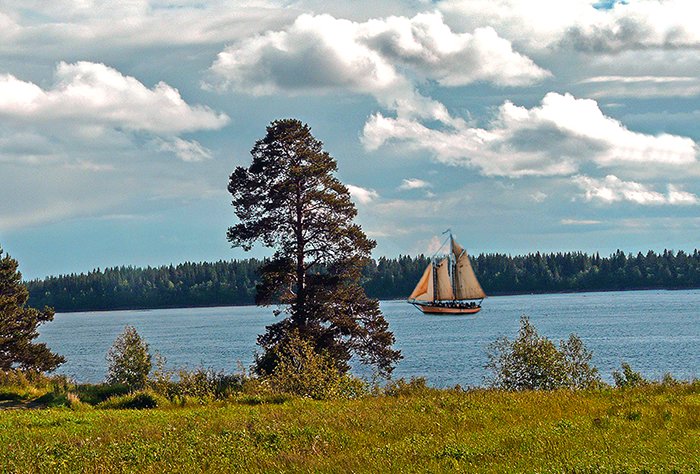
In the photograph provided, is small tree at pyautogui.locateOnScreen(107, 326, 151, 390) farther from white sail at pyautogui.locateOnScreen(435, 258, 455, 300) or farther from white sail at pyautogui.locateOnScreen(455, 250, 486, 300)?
white sail at pyautogui.locateOnScreen(455, 250, 486, 300)

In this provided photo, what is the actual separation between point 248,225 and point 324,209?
417 centimetres

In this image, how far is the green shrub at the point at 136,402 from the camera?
94.8 ft

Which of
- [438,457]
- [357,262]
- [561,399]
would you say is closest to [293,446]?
[438,457]

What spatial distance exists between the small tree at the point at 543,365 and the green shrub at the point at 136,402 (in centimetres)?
1388

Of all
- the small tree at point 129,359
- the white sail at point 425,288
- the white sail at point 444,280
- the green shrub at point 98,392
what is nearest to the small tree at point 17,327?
the small tree at point 129,359

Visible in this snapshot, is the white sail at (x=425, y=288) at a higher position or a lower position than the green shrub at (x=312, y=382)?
higher

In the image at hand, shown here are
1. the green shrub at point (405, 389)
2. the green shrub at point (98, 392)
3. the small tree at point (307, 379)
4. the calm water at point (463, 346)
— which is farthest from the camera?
the calm water at point (463, 346)

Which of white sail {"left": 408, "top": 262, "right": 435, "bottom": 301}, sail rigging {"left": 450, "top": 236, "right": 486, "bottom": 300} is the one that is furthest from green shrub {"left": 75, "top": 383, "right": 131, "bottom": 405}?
sail rigging {"left": 450, "top": 236, "right": 486, "bottom": 300}

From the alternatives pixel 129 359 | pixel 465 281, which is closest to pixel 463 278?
pixel 465 281

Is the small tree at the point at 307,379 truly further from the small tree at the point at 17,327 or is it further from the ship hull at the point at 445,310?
the ship hull at the point at 445,310

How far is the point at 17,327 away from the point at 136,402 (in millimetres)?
26634

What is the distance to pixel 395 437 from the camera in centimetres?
1691

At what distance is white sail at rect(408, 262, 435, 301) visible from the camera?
142m

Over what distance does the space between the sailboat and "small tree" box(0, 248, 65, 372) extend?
95146 millimetres
